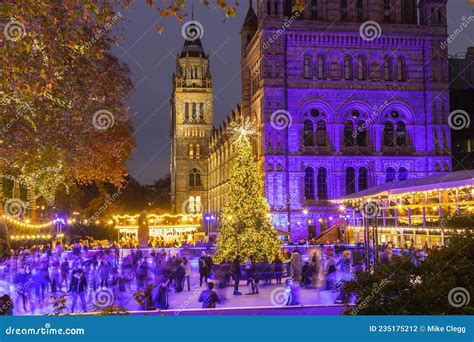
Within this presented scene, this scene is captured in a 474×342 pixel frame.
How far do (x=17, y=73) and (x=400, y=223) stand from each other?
90.1ft

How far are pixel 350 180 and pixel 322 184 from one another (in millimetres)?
2274

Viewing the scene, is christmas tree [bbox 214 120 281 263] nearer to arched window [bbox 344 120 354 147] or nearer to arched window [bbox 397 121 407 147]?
arched window [bbox 344 120 354 147]

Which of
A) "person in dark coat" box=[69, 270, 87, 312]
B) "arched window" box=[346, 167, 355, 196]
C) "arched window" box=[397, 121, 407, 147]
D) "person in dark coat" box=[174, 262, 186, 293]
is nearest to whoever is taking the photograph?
"person in dark coat" box=[69, 270, 87, 312]

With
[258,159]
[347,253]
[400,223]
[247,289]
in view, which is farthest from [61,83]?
[258,159]

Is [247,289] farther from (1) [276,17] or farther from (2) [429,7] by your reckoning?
(2) [429,7]

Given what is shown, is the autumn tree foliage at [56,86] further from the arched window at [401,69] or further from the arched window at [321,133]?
the arched window at [401,69]

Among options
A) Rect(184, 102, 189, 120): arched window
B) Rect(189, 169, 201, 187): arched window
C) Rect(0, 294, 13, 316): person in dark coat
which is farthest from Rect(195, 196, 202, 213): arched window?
Rect(0, 294, 13, 316): person in dark coat

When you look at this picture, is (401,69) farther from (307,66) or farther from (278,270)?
(278,270)

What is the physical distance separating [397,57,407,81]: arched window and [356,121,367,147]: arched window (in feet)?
16.1

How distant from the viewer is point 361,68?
155ft

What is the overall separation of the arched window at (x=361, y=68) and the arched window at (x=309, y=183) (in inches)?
328

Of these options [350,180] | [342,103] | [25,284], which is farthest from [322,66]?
[25,284]

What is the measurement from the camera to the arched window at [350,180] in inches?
1817

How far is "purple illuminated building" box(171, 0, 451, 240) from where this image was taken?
45.2m
